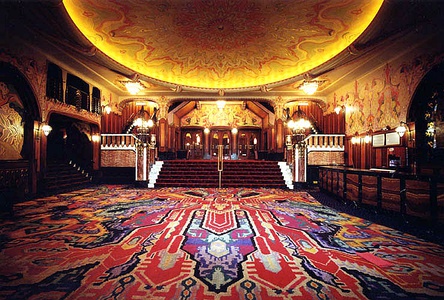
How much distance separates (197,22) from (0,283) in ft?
21.0

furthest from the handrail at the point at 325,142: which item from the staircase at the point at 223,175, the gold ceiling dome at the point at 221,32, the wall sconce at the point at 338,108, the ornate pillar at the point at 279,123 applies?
the gold ceiling dome at the point at 221,32

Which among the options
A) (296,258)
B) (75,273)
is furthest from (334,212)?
(75,273)

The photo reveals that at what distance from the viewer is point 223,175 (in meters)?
8.77

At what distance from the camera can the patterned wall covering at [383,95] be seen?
6.10 meters

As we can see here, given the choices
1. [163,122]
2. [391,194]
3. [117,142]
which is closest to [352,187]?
[391,194]

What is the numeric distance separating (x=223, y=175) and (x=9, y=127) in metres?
7.16

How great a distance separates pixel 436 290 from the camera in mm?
1816

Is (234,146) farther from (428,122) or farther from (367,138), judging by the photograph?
(428,122)

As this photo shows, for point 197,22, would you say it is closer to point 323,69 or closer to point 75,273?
Result: point 323,69

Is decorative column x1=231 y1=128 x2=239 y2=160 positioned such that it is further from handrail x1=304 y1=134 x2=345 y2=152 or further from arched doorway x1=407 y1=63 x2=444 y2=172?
arched doorway x1=407 y1=63 x2=444 y2=172

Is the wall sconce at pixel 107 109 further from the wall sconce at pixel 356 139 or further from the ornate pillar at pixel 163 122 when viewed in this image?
the wall sconce at pixel 356 139

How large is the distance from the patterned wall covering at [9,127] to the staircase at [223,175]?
435cm

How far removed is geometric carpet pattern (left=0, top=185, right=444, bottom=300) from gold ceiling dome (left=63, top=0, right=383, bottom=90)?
16.7 feet

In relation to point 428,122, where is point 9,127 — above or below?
below
